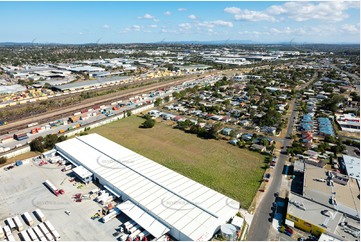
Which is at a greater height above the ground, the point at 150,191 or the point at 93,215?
the point at 150,191

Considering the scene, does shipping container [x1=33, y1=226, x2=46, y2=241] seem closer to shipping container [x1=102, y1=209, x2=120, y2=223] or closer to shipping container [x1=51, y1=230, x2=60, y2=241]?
shipping container [x1=51, y1=230, x2=60, y2=241]

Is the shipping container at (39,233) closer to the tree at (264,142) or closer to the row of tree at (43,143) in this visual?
the row of tree at (43,143)

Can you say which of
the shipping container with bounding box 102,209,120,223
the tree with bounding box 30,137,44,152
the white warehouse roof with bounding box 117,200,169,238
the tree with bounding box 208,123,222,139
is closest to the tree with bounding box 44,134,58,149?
the tree with bounding box 30,137,44,152

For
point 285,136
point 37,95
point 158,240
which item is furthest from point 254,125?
point 37,95

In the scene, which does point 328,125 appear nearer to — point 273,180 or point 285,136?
point 285,136

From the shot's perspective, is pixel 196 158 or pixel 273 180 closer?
pixel 273 180
